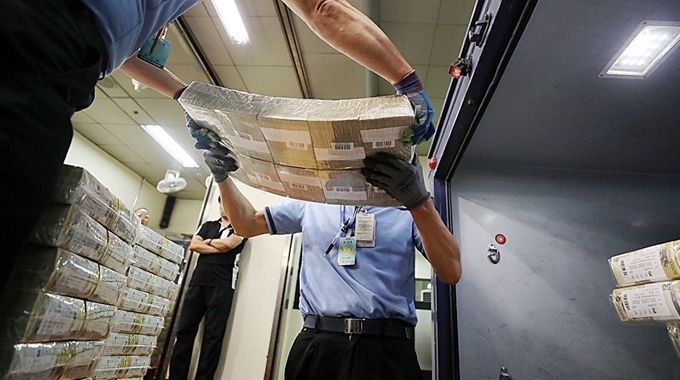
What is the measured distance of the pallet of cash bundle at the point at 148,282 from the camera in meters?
2.32

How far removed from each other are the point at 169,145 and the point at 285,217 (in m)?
5.40

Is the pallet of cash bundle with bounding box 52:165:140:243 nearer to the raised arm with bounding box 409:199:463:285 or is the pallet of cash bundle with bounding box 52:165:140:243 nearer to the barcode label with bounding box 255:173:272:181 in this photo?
the barcode label with bounding box 255:173:272:181

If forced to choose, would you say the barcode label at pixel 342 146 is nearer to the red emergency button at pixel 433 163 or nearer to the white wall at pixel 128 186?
the red emergency button at pixel 433 163

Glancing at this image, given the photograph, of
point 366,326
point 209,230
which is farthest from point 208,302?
point 366,326

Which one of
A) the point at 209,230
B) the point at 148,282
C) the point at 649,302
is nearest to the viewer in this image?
the point at 649,302

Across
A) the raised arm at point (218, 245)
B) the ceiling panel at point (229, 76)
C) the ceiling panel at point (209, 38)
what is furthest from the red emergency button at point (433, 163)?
the ceiling panel at point (229, 76)

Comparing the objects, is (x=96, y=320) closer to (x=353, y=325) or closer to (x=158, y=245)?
(x=353, y=325)

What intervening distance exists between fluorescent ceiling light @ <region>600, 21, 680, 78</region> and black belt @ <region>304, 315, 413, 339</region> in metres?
1.24

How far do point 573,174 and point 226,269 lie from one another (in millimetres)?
2871

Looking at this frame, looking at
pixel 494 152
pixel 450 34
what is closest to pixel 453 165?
pixel 494 152

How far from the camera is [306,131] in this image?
3.06ft

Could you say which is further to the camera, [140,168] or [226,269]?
[140,168]

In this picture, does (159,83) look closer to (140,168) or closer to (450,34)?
(450,34)

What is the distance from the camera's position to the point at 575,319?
1.67 metres
